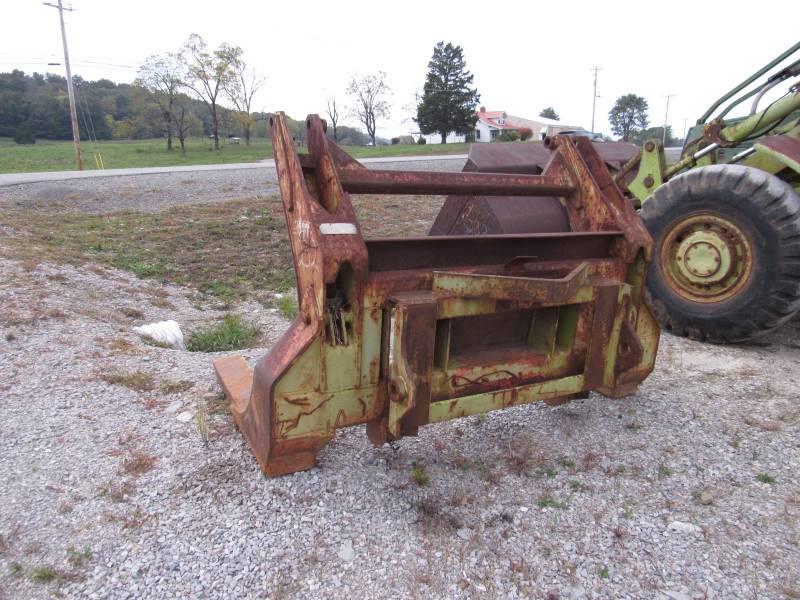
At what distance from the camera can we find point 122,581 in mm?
1839

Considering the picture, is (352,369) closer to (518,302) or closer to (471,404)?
(471,404)

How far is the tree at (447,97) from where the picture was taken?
2156 inches

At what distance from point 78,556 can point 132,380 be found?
1.49 m

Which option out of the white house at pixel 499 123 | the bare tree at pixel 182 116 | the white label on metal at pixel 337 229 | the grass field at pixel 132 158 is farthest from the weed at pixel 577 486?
the white house at pixel 499 123

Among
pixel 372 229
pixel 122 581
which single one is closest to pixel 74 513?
pixel 122 581

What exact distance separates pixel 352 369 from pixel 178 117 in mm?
45481

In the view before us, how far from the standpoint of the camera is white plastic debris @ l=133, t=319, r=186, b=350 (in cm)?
433

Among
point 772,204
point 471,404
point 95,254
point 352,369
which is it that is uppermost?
point 772,204

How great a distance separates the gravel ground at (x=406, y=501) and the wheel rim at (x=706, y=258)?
1048 millimetres

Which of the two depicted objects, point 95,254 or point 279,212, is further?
point 279,212

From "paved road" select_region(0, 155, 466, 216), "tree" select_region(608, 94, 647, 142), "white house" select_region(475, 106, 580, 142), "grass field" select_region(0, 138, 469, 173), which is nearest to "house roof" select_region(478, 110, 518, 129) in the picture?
"white house" select_region(475, 106, 580, 142)

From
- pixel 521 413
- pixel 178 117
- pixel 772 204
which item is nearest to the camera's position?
pixel 521 413

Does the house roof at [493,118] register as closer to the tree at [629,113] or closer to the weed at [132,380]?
the tree at [629,113]

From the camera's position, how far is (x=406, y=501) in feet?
7.51
